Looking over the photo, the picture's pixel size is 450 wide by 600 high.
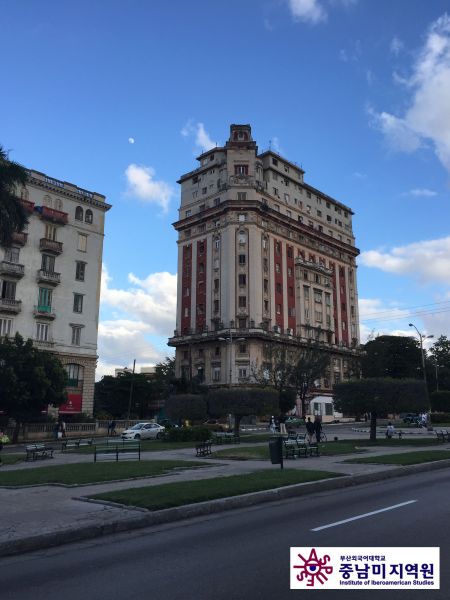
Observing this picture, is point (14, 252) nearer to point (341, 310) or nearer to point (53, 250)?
point (53, 250)

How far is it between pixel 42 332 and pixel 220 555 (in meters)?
48.8

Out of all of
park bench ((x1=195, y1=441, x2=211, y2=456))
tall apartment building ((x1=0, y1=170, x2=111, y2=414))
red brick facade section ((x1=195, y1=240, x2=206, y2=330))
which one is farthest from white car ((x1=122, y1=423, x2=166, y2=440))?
red brick facade section ((x1=195, y1=240, x2=206, y2=330))

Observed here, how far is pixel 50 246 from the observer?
54312 mm

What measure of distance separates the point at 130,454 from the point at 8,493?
436 inches

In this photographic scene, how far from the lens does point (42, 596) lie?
6.06m

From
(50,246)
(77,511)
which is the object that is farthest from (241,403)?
(77,511)

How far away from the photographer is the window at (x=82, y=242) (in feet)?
189

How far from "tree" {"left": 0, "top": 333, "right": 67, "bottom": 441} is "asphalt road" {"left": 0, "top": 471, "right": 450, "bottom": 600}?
101ft

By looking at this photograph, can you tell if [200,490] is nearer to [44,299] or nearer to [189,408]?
[189,408]

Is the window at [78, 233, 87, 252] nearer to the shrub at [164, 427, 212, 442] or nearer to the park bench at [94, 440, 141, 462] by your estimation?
the shrub at [164, 427, 212, 442]

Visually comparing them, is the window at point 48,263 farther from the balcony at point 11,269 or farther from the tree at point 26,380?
the tree at point 26,380

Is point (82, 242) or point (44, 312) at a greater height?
point (82, 242)

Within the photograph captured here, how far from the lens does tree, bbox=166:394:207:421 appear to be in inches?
1625

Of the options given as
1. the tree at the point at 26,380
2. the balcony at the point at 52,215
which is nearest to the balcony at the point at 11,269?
the balcony at the point at 52,215
